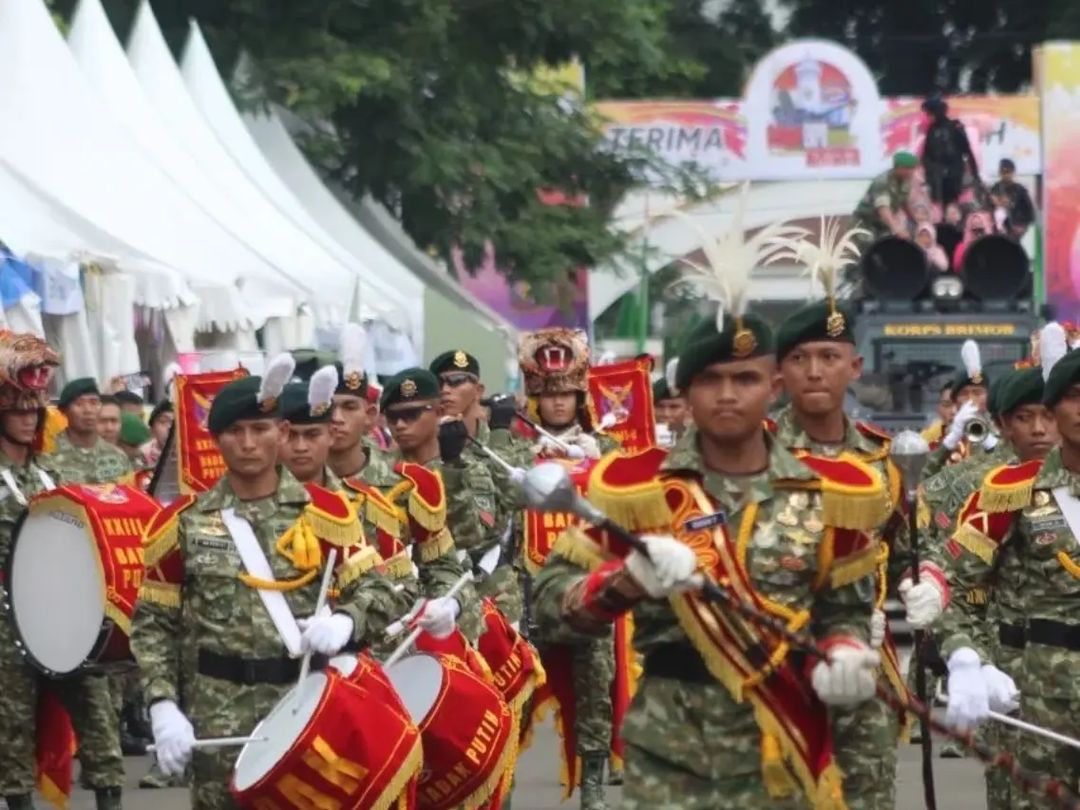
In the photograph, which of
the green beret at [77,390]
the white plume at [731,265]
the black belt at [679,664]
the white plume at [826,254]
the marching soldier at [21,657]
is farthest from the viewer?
the green beret at [77,390]

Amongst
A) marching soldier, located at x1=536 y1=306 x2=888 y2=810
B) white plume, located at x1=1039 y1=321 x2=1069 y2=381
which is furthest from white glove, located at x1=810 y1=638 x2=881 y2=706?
white plume, located at x1=1039 y1=321 x2=1069 y2=381

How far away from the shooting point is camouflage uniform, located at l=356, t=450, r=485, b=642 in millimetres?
10585

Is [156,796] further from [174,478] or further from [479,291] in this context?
[479,291]

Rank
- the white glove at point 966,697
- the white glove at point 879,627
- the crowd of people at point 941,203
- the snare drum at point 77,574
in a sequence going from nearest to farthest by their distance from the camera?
the white glove at point 966,697 → the white glove at point 879,627 → the snare drum at point 77,574 → the crowd of people at point 941,203

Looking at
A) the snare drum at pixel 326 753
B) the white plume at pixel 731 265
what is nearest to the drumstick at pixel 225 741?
the snare drum at pixel 326 753

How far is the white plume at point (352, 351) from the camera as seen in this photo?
11.9 metres

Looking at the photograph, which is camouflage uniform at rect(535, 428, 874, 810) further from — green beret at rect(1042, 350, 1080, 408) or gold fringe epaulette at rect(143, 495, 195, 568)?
gold fringe epaulette at rect(143, 495, 195, 568)

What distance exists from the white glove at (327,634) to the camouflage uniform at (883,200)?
1399cm

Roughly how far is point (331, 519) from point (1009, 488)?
1985 mm

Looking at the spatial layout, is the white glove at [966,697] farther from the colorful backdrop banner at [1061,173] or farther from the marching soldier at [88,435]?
the colorful backdrop banner at [1061,173]

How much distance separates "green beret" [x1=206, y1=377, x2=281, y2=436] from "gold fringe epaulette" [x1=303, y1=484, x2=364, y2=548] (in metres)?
0.28

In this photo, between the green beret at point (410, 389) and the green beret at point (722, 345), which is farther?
the green beret at point (410, 389)

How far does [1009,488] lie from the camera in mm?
8586

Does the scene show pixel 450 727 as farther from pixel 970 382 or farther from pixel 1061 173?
pixel 1061 173
